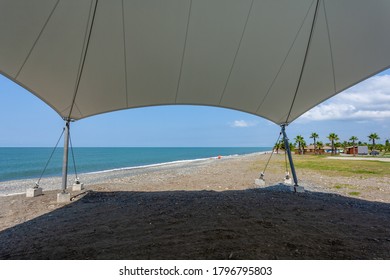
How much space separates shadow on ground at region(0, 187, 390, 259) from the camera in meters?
2.36

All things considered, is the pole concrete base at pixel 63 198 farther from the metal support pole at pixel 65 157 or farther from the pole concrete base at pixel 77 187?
the pole concrete base at pixel 77 187

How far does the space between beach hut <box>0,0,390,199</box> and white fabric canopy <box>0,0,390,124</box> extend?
0.02m

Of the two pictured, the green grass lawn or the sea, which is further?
the sea

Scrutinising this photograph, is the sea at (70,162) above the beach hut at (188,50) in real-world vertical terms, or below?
below

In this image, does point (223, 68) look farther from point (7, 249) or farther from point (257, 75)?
point (7, 249)

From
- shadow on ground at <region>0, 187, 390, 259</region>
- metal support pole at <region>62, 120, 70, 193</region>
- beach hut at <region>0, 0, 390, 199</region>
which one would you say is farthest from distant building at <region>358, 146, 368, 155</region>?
metal support pole at <region>62, 120, 70, 193</region>

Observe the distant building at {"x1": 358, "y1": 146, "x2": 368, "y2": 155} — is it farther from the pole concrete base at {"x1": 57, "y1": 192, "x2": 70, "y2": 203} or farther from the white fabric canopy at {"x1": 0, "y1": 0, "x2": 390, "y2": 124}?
the pole concrete base at {"x1": 57, "y1": 192, "x2": 70, "y2": 203}

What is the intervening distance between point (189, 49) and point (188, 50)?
3cm

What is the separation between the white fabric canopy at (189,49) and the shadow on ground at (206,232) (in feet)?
7.90

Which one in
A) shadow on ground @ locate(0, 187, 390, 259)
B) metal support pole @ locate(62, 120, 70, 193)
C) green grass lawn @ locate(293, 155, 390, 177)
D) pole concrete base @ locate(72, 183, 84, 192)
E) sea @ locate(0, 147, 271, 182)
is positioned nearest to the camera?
shadow on ground @ locate(0, 187, 390, 259)

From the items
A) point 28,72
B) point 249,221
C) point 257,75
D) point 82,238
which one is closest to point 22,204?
point 28,72

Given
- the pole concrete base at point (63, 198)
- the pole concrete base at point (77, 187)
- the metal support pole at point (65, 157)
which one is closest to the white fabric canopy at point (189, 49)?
the metal support pole at point (65, 157)

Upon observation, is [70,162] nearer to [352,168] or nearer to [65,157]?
[65,157]

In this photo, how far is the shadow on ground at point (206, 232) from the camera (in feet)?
7.73
